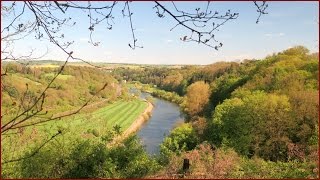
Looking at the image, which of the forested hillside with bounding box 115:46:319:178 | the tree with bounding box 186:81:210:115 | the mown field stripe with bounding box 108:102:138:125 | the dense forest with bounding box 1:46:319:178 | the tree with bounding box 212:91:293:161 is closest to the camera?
the dense forest with bounding box 1:46:319:178

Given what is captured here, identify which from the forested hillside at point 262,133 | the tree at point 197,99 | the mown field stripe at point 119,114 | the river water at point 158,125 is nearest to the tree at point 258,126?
the forested hillside at point 262,133

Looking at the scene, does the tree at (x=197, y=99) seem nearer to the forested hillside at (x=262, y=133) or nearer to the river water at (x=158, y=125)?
the river water at (x=158, y=125)

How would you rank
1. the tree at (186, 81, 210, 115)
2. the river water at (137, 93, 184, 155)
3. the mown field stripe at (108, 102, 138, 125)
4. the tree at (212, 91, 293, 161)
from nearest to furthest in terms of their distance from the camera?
1. the tree at (212, 91, 293, 161)
2. the river water at (137, 93, 184, 155)
3. the tree at (186, 81, 210, 115)
4. the mown field stripe at (108, 102, 138, 125)

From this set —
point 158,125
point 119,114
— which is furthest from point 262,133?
point 119,114

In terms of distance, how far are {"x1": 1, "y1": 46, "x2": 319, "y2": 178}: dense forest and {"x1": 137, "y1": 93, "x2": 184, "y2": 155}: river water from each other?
3.07 meters

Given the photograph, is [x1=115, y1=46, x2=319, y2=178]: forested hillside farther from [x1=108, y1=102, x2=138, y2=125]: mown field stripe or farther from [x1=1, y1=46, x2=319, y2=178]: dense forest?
[x1=108, y1=102, x2=138, y2=125]: mown field stripe

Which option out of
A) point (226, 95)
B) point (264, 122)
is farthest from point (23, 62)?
point (226, 95)

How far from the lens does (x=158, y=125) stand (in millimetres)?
44969

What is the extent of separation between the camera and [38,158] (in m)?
13.4

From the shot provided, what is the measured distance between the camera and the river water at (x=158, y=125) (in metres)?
33.8

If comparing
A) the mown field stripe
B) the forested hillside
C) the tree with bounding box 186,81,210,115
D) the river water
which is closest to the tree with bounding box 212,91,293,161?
the forested hillside

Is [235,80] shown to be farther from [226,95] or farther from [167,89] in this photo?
[167,89]

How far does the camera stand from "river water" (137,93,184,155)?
1330 inches

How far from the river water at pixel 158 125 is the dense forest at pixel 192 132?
10.1 ft
